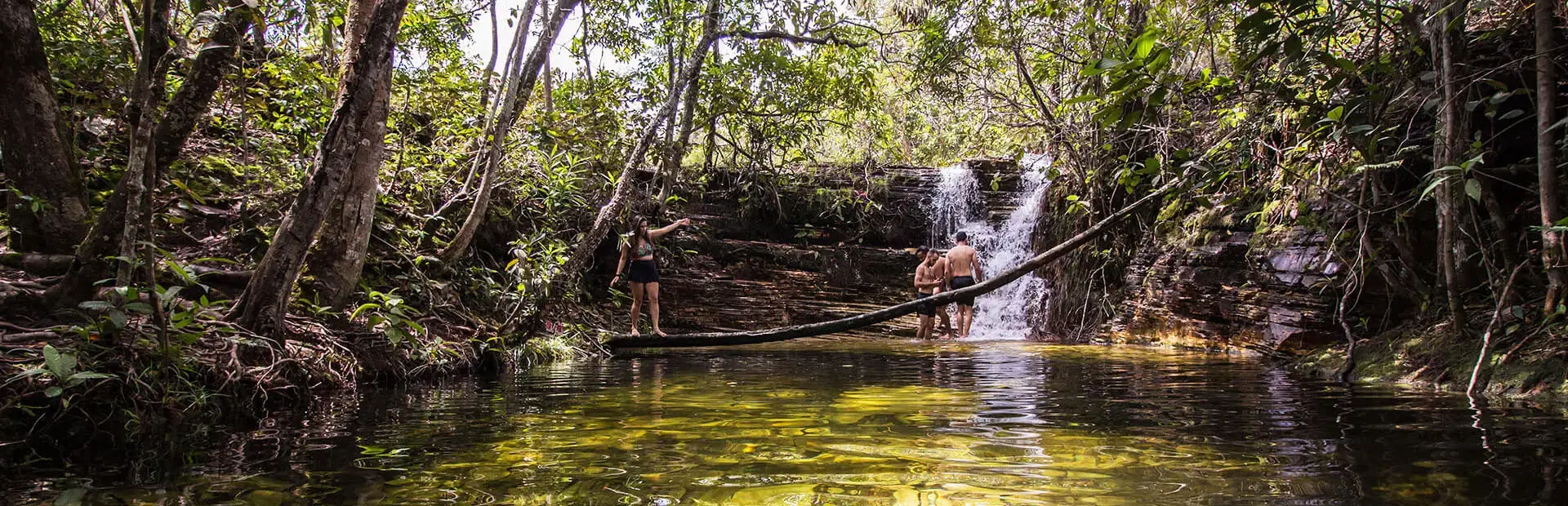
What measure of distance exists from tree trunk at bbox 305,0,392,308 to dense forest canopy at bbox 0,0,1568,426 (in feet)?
0.07

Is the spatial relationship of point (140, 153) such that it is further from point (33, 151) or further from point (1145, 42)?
point (1145, 42)

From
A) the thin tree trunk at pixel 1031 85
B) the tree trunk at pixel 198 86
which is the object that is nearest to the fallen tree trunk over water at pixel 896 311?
the thin tree trunk at pixel 1031 85

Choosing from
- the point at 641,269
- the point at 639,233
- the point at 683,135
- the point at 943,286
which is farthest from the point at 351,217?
the point at 943,286

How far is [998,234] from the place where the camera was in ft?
50.5

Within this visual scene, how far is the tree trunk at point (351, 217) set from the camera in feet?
17.5

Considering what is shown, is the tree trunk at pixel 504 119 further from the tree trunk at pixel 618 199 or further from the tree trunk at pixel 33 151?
the tree trunk at pixel 33 151

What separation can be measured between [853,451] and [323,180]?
11.1ft

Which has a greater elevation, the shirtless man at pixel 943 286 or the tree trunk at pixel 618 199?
the tree trunk at pixel 618 199

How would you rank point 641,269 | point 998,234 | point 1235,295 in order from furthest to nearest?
point 998,234, point 641,269, point 1235,295

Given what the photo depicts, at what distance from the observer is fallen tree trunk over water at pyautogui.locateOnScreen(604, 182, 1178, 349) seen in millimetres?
5988

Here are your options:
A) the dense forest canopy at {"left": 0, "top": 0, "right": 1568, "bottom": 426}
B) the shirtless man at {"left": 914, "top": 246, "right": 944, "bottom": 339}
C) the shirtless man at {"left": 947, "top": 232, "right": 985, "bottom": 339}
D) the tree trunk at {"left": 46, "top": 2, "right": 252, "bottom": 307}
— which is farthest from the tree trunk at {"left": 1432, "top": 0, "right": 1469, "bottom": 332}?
the shirtless man at {"left": 914, "top": 246, "right": 944, "bottom": 339}

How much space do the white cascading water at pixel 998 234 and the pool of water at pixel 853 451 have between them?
873 cm

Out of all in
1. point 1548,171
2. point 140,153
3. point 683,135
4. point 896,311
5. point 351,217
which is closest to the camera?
point 140,153

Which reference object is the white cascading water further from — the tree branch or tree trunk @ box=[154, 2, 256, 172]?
tree trunk @ box=[154, 2, 256, 172]
